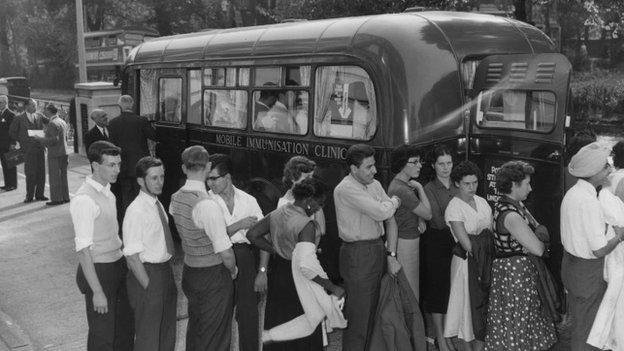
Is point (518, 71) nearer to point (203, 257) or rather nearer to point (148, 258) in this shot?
point (203, 257)

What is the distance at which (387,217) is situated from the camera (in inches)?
218

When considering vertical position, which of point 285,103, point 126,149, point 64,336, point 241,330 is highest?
point 285,103

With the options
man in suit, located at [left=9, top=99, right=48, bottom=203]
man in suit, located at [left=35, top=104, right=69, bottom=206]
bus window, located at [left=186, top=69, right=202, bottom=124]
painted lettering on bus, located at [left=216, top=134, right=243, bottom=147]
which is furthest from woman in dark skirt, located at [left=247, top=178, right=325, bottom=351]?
man in suit, located at [left=9, top=99, right=48, bottom=203]

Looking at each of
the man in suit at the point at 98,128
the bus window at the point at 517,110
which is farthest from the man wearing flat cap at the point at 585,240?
the man in suit at the point at 98,128

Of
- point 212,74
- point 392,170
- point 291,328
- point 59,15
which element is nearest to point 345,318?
point 291,328

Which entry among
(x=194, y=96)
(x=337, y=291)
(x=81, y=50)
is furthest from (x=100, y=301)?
(x=81, y=50)

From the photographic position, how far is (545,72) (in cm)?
652

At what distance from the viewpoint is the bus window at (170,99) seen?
400 inches

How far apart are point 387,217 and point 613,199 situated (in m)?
1.60

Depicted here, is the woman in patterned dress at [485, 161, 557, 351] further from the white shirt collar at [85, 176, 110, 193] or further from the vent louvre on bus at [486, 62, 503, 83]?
the white shirt collar at [85, 176, 110, 193]

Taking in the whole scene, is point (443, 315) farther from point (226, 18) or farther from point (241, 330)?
point (226, 18)

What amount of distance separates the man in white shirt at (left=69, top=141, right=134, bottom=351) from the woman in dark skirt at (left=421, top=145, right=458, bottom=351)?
248 cm

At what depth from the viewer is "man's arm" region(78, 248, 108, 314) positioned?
485 centimetres

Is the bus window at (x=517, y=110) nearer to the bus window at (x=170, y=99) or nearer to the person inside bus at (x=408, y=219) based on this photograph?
the person inside bus at (x=408, y=219)
